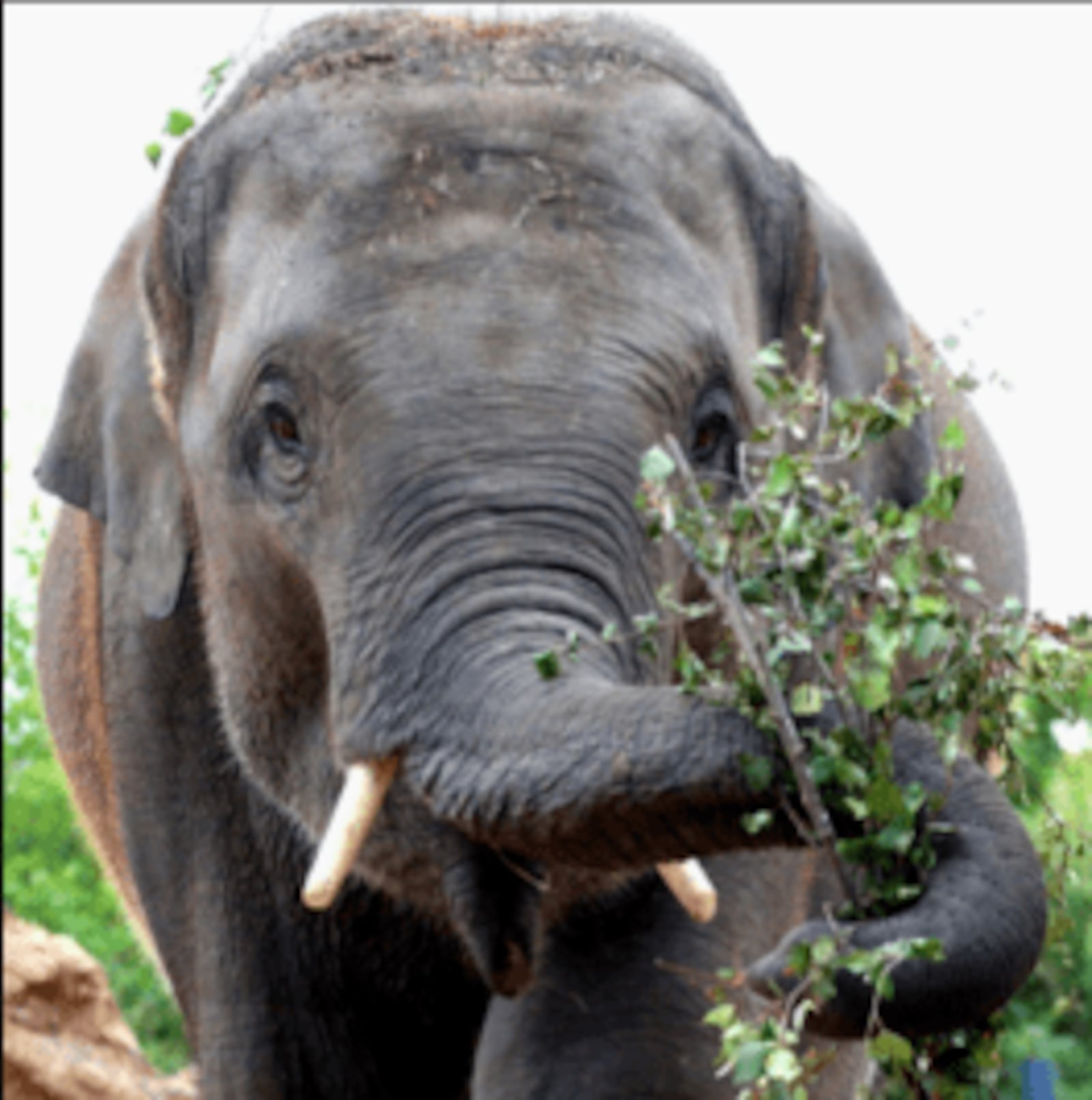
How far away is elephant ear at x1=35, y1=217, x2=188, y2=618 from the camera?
4.76 m

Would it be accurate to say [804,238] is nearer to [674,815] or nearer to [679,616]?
[679,616]

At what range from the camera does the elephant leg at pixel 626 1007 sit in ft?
14.9

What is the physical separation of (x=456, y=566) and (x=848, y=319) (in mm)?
1374

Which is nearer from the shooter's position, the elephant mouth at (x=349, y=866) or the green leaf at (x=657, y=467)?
the green leaf at (x=657, y=467)

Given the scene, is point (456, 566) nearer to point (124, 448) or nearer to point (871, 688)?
point (871, 688)

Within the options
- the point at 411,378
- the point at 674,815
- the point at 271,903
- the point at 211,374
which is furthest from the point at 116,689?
the point at 674,815

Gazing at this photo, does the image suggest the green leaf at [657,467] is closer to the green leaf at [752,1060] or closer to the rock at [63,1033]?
the green leaf at [752,1060]

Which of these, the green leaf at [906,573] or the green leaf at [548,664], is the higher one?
the green leaf at [906,573]

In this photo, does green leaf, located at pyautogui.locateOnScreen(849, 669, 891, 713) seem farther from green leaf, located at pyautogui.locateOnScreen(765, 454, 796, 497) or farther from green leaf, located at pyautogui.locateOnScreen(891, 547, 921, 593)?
green leaf, located at pyautogui.locateOnScreen(765, 454, 796, 497)

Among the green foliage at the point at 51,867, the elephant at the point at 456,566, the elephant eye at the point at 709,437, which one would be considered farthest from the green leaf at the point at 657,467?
the green foliage at the point at 51,867

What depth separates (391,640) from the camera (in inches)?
151

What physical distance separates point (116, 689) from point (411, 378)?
1.39 metres

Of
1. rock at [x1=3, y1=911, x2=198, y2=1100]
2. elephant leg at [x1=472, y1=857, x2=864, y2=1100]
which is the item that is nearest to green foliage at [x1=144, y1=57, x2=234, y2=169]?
elephant leg at [x1=472, y1=857, x2=864, y2=1100]

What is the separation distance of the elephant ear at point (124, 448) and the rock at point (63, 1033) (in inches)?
141
